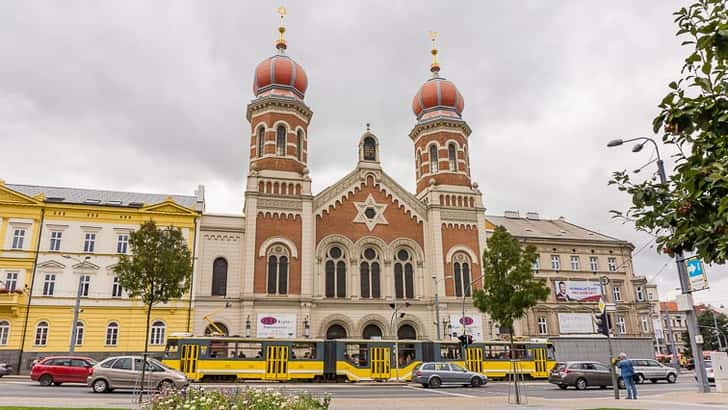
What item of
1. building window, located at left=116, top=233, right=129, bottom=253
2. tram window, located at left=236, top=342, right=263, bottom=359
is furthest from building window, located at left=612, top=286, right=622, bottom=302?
building window, located at left=116, top=233, right=129, bottom=253

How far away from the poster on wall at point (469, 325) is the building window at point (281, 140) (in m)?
19.7

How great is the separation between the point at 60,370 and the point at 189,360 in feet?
20.8

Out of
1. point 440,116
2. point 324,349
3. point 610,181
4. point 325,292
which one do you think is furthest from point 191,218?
point 610,181

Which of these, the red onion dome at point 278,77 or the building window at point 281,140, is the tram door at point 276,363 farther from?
the red onion dome at point 278,77

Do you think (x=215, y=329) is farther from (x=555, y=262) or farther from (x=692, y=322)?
(x=555, y=262)

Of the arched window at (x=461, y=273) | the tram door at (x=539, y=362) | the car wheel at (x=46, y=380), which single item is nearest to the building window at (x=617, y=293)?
the arched window at (x=461, y=273)

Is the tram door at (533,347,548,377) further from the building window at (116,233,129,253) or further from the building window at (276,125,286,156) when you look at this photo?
the building window at (116,233,129,253)

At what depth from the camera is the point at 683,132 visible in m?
5.62

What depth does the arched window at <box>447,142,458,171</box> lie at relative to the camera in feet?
156

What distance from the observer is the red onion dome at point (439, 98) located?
161ft

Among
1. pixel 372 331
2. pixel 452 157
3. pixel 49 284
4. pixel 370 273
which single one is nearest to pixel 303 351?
pixel 372 331

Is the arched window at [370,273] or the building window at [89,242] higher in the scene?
the building window at [89,242]

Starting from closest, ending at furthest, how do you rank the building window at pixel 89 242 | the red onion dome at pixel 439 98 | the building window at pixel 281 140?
the building window at pixel 89 242, the building window at pixel 281 140, the red onion dome at pixel 439 98

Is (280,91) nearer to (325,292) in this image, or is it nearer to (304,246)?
(304,246)
